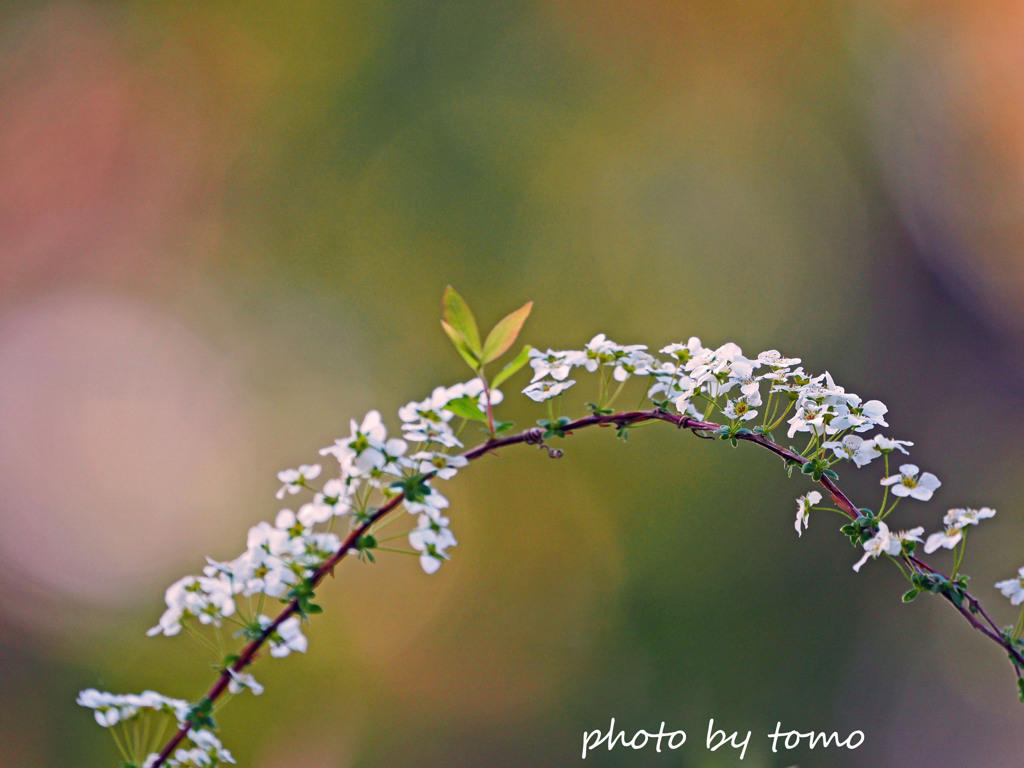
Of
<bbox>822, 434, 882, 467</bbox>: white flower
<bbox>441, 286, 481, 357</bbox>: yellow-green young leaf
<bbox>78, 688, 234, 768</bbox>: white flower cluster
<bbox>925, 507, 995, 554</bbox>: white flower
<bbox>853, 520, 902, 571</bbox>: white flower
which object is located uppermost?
<bbox>441, 286, 481, 357</bbox>: yellow-green young leaf

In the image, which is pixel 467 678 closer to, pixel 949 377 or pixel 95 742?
pixel 95 742

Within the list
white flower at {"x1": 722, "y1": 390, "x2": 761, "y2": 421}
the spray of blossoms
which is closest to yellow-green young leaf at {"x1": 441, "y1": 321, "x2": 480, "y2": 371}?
the spray of blossoms

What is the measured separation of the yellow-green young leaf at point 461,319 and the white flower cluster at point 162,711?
1.41 ft

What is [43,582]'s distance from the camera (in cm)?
374

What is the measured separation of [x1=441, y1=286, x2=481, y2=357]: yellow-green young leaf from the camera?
806 millimetres

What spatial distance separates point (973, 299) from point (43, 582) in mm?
4647

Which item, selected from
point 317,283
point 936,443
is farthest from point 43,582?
point 936,443

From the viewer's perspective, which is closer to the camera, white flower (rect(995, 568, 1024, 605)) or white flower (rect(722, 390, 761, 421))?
white flower (rect(995, 568, 1024, 605))

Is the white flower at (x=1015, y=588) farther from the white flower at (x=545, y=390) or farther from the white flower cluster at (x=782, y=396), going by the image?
the white flower at (x=545, y=390)

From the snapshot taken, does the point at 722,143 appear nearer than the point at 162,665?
No

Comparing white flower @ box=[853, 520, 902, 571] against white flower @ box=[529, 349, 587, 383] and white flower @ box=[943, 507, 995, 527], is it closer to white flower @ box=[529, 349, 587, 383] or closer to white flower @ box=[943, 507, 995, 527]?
white flower @ box=[943, 507, 995, 527]

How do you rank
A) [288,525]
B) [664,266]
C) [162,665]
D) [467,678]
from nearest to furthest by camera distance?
[288,525]
[162,665]
[467,678]
[664,266]

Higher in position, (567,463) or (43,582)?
(567,463)

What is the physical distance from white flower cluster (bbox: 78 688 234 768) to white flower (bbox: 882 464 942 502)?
667 millimetres
